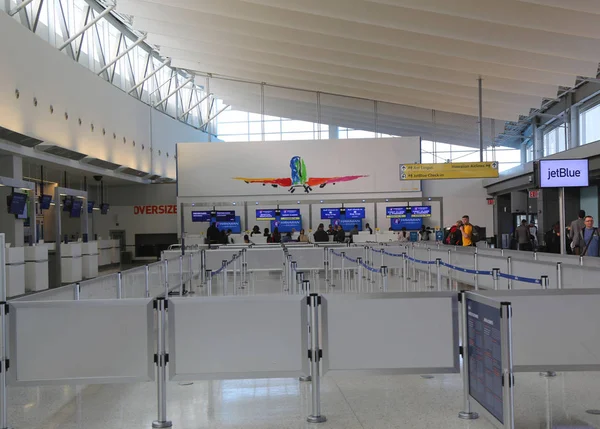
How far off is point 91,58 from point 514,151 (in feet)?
82.4

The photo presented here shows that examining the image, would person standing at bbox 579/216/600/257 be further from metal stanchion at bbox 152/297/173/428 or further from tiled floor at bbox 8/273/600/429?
metal stanchion at bbox 152/297/173/428

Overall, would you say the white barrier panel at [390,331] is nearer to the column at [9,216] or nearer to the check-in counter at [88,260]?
the column at [9,216]

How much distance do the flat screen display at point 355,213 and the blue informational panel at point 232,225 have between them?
505cm

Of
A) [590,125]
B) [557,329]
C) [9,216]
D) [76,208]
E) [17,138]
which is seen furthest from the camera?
[590,125]

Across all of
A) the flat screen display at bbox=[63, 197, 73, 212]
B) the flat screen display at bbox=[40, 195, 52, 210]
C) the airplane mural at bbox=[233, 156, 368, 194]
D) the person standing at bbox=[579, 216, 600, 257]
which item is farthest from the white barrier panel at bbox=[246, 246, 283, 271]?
the airplane mural at bbox=[233, 156, 368, 194]

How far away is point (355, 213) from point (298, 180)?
305 cm

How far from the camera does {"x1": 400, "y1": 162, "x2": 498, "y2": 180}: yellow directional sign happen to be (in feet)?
74.0

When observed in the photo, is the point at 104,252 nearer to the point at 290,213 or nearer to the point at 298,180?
the point at 290,213

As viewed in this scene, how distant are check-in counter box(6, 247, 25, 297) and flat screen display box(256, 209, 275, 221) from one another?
14833 millimetres

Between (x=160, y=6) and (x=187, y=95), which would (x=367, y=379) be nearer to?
(x=160, y=6)

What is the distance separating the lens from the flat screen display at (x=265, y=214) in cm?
2917

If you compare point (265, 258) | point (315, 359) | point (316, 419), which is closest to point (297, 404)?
point (316, 419)

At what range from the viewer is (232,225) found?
2930 cm

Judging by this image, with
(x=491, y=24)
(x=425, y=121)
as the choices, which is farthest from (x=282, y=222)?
(x=491, y=24)
